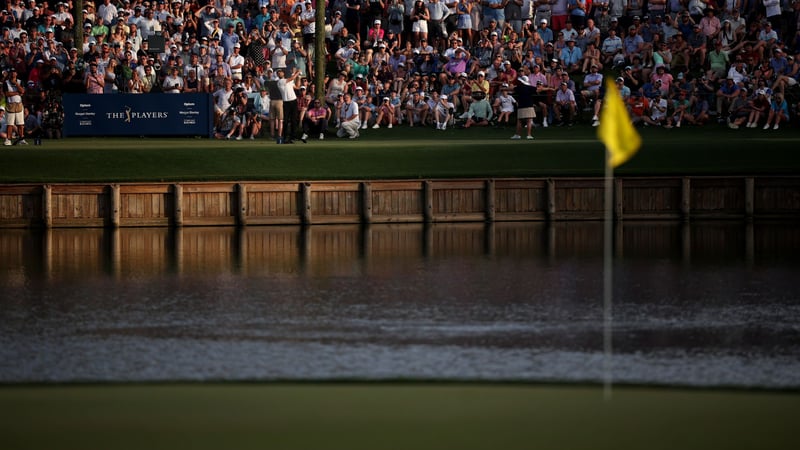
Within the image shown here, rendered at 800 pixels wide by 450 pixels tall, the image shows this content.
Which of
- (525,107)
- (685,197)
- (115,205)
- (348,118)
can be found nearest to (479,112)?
(525,107)

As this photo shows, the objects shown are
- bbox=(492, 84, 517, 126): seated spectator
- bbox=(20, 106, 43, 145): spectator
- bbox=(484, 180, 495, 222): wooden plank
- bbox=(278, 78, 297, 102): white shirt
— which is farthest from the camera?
bbox=(492, 84, 517, 126): seated spectator

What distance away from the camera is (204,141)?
3328 centimetres

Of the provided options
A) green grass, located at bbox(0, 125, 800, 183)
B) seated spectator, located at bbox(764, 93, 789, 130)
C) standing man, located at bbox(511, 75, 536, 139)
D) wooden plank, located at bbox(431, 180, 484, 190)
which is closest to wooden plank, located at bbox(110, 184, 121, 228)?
green grass, located at bbox(0, 125, 800, 183)

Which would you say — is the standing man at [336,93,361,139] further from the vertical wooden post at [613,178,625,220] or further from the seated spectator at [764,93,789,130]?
the seated spectator at [764,93,789,130]

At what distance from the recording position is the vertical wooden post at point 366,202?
90.1 ft

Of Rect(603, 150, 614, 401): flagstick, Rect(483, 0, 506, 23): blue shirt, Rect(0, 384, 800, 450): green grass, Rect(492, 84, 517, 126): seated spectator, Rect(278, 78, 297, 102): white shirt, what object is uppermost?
Rect(483, 0, 506, 23): blue shirt

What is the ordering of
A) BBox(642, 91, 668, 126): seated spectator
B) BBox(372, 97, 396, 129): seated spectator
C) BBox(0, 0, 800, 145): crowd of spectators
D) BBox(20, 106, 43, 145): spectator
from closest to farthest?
BBox(20, 106, 43, 145): spectator
BBox(0, 0, 800, 145): crowd of spectators
BBox(642, 91, 668, 126): seated spectator
BBox(372, 97, 396, 129): seated spectator

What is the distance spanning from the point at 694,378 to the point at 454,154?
703 inches

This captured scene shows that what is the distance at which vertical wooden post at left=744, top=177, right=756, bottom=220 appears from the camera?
27766 millimetres

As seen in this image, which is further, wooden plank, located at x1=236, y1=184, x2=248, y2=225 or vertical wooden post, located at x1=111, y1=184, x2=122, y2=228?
wooden plank, located at x1=236, y1=184, x2=248, y2=225

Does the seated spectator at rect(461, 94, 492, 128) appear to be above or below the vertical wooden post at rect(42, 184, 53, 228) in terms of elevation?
above

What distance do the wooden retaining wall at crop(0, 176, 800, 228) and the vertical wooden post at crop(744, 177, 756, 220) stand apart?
0.07ft

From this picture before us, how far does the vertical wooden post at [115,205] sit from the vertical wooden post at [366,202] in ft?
16.3

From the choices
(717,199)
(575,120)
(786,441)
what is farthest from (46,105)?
(786,441)
